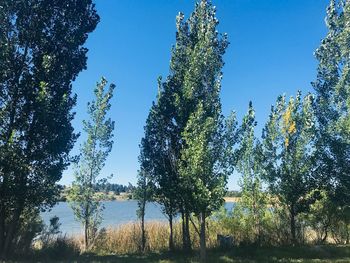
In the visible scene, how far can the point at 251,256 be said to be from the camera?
56.0 ft

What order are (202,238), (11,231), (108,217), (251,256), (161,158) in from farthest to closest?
(108,217) → (161,158) → (251,256) → (11,231) → (202,238)

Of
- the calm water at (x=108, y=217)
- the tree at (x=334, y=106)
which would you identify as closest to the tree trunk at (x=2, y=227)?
the calm water at (x=108, y=217)

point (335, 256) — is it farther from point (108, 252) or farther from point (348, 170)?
point (108, 252)

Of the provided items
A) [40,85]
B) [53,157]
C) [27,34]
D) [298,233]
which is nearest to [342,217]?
[298,233]

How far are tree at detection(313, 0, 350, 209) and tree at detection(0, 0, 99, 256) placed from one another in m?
13.1

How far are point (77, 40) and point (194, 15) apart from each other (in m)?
5.86

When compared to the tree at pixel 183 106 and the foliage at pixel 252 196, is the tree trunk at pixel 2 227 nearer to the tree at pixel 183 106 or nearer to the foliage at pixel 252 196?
the tree at pixel 183 106

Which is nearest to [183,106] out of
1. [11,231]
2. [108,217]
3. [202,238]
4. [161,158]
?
[161,158]

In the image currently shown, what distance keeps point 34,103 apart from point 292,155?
13.5 metres

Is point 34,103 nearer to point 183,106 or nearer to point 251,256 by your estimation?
point 183,106

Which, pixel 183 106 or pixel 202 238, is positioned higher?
pixel 183 106

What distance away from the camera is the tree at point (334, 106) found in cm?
1923

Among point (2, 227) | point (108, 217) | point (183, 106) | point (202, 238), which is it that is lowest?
point (202, 238)

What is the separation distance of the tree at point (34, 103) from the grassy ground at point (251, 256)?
9.41 feet
